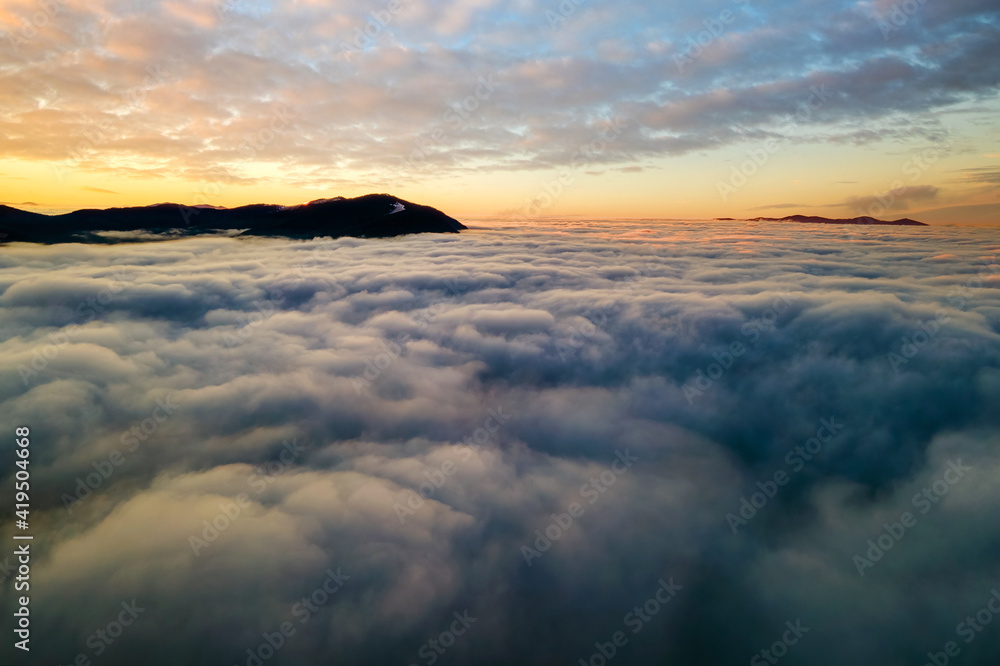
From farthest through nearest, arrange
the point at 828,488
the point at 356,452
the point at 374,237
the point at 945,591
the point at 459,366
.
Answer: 1. the point at 374,237
2. the point at 459,366
3. the point at 356,452
4. the point at 828,488
5. the point at 945,591

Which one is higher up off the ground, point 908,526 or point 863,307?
point 863,307

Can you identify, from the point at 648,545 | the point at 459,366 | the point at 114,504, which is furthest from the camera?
the point at 459,366

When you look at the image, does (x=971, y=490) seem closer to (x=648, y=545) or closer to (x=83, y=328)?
(x=648, y=545)

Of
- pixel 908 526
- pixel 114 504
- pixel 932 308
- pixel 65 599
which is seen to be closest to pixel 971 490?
pixel 908 526

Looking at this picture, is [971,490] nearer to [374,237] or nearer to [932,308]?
→ [932,308]

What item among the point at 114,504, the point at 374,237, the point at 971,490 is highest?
the point at 374,237

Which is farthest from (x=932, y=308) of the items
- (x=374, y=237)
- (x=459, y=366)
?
(x=374, y=237)

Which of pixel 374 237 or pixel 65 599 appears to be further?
pixel 374 237
